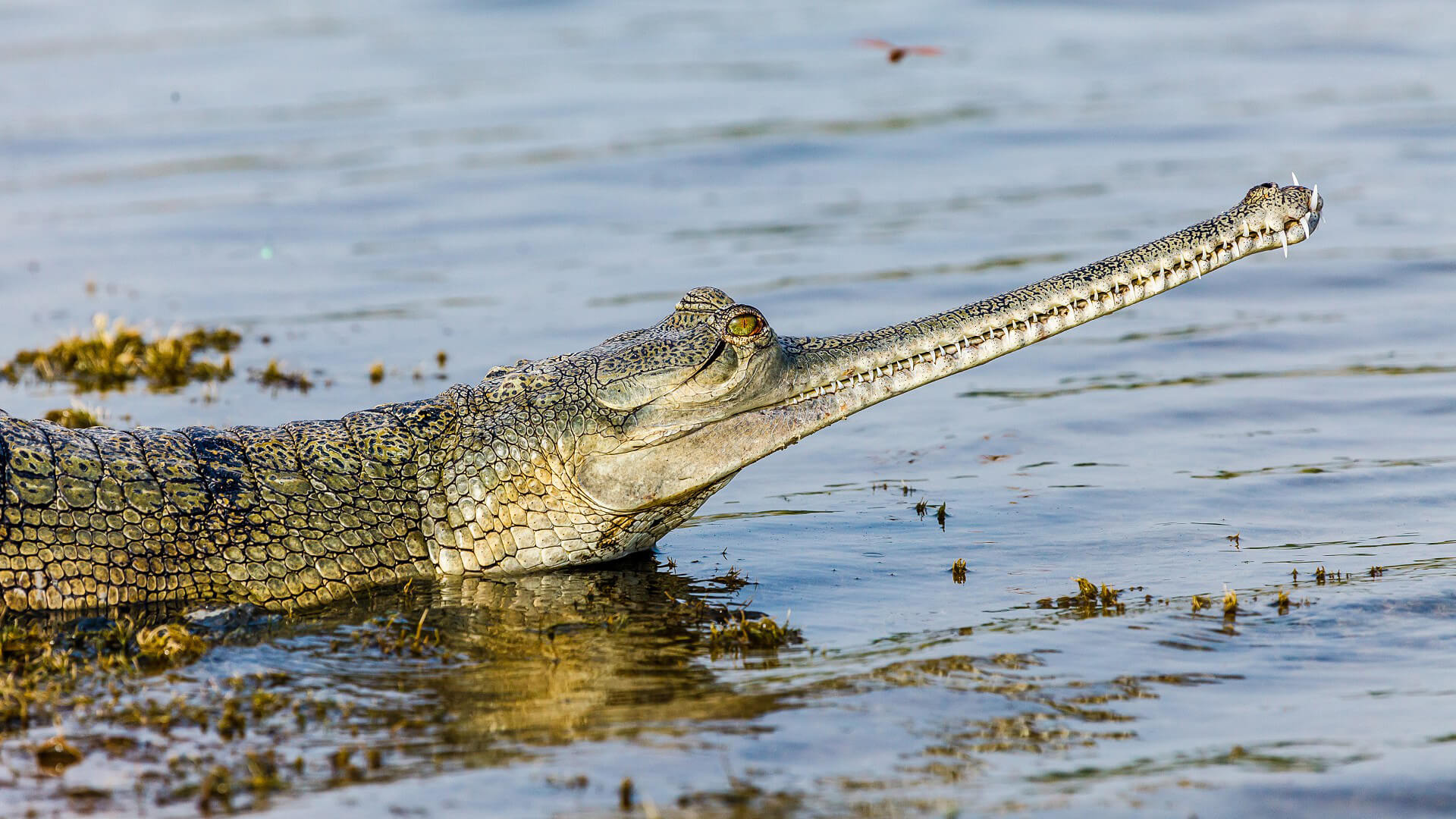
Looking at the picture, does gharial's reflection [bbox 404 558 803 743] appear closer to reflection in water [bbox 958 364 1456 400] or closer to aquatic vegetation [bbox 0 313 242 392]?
reflection in water [bbox 958 364 1456 400]

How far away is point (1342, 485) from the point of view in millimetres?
7238

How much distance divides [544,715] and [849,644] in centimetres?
115

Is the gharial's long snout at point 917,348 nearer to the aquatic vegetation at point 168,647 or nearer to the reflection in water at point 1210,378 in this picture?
the aquatic vegetation at point 168,647

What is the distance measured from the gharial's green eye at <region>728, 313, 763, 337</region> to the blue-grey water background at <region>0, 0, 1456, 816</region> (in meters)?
1.02

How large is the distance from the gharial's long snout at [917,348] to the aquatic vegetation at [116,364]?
180 inches

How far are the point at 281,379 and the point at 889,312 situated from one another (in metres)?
4.17

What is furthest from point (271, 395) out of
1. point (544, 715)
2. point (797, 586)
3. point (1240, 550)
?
point (1240, 550)

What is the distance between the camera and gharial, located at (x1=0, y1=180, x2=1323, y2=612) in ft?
19.5

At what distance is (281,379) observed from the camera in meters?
9.61

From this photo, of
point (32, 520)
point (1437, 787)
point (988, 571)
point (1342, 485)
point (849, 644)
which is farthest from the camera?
point (1342, 485)

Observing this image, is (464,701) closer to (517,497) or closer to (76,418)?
(517,497)

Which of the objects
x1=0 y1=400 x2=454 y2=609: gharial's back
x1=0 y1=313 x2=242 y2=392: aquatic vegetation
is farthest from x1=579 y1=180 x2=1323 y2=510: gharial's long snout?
x1=0 y1=313 x2=242 y2=392: aquatic vegetation

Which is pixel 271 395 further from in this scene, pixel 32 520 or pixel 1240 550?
pixel 1240 550

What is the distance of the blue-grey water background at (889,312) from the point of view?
4.61 metres
